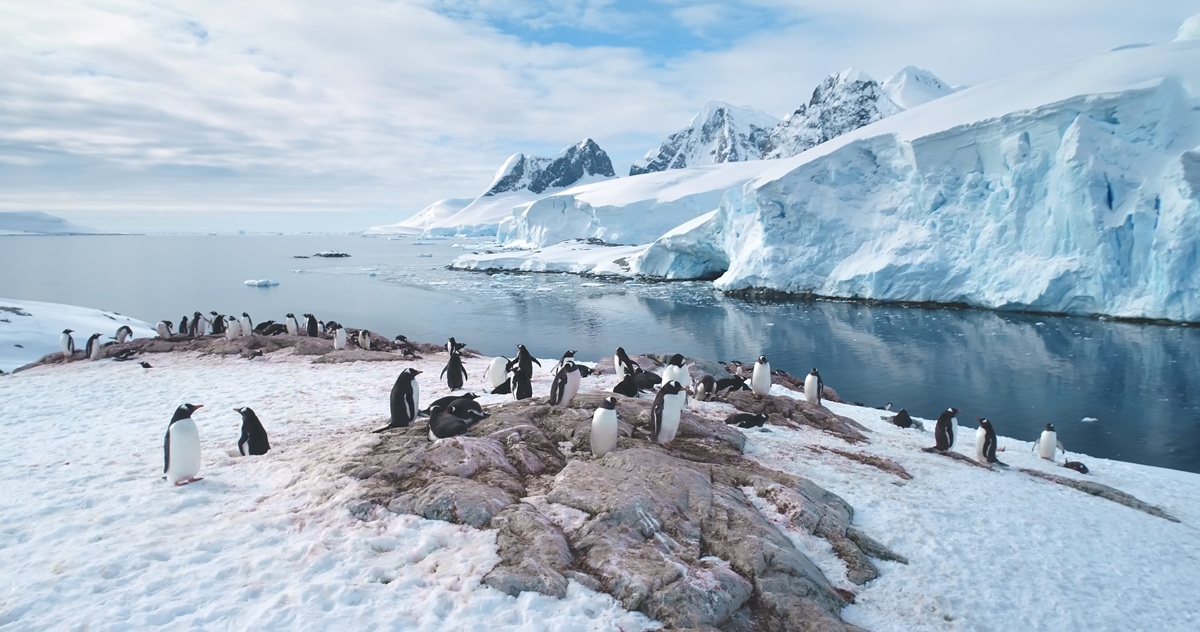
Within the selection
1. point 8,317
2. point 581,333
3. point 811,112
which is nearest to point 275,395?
point 8,317

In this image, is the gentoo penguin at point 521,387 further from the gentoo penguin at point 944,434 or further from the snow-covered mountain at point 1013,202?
the snow-covered mountain at point 1013,202

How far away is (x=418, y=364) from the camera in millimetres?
15602

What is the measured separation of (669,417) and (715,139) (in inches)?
6967

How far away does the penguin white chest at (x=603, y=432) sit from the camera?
7117 millimetres

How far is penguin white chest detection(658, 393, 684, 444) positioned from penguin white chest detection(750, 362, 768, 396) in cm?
505

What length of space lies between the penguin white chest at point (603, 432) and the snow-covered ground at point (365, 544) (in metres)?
1.96

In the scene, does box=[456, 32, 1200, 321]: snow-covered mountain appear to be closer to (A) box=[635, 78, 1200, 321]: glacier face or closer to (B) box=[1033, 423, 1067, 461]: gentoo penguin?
(A) box=[635, 78, 1200, 321]: glacier face

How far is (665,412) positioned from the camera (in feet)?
25.8

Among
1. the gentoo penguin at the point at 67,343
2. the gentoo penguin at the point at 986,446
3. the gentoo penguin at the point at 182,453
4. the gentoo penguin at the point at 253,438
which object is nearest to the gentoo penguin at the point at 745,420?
the gentoo penguin at the point at 986,446

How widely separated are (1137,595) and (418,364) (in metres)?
13.4

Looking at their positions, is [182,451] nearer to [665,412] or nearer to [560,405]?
[560,405]

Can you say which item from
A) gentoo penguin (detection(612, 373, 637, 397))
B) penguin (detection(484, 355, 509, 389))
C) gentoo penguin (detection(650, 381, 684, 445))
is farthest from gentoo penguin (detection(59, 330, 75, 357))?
gentoo penguin (detection(650, 381, 684, 445))

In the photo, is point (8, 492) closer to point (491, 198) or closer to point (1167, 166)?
point (1167, 166)

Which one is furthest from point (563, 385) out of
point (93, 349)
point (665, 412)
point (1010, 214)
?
point (1010, 214)
